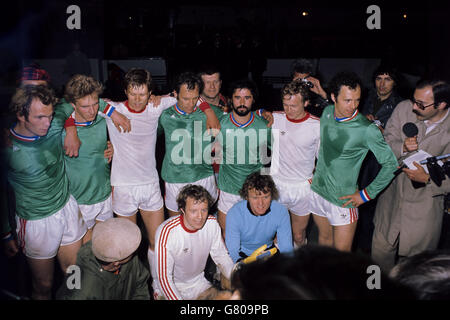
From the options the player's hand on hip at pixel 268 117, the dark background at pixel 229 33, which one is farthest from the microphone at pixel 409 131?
the dark background at pixel 229 33

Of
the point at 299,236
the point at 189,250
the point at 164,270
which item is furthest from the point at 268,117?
the point at 164,270

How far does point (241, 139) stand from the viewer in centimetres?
330

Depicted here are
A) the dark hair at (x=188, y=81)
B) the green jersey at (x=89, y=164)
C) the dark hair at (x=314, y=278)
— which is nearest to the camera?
the dark hair at (x=314, y=278)

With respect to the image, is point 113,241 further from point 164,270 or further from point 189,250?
point 189,250

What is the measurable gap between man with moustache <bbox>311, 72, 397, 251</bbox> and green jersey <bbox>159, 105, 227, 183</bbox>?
1.08 meters

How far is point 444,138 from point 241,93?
1.71m

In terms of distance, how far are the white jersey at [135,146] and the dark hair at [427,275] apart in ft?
8.19

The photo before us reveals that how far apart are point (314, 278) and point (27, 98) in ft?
7.79

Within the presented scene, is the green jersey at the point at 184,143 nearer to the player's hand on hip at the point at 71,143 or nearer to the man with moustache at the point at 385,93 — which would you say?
the player's hand on hip at the point at 71,143

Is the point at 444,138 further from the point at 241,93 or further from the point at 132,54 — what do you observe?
the point at 132,54

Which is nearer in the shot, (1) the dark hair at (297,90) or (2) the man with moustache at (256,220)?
(2) the man with moustache at (256,220)

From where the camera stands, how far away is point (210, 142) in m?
3.39

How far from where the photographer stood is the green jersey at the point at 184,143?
3254 millimetres

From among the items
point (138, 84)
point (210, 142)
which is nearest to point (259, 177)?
point (210, 142)
